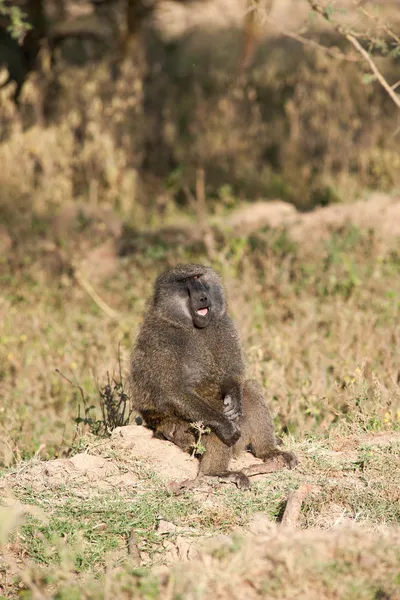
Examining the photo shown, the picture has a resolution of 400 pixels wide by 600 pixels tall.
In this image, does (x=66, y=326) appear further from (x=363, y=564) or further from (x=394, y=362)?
(x=363, y=564)

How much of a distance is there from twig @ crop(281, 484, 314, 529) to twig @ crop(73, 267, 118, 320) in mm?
4446

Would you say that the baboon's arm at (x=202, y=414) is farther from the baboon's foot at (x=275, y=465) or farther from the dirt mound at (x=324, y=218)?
the dirt mound at (x=324, y=218)

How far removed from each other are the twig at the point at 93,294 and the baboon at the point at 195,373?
136 inches

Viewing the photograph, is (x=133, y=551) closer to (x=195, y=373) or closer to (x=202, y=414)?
(x=202, y=414)

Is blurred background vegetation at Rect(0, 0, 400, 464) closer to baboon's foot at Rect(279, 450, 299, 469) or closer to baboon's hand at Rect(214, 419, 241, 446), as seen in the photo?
baboon's foot at Rect(279, 450, 299, 469)

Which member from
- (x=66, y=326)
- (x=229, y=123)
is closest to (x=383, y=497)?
(x=66, y=326)

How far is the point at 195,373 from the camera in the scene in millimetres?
5371

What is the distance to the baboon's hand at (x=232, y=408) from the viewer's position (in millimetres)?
5215

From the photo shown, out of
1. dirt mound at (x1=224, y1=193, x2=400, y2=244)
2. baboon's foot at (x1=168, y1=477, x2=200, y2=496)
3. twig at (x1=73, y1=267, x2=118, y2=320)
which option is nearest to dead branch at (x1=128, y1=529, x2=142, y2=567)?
baboon's foot at (x1=168, y1=477, x2=200, y2=496)

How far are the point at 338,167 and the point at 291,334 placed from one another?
6.21 metres

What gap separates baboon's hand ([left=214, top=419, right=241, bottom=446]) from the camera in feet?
16.8

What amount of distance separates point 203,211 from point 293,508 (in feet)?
27.2

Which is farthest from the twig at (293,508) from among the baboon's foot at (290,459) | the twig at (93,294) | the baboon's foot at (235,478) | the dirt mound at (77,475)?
the twig at (93,294)

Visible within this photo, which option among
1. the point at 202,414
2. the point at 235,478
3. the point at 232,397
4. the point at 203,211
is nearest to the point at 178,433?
the point at 202,414
